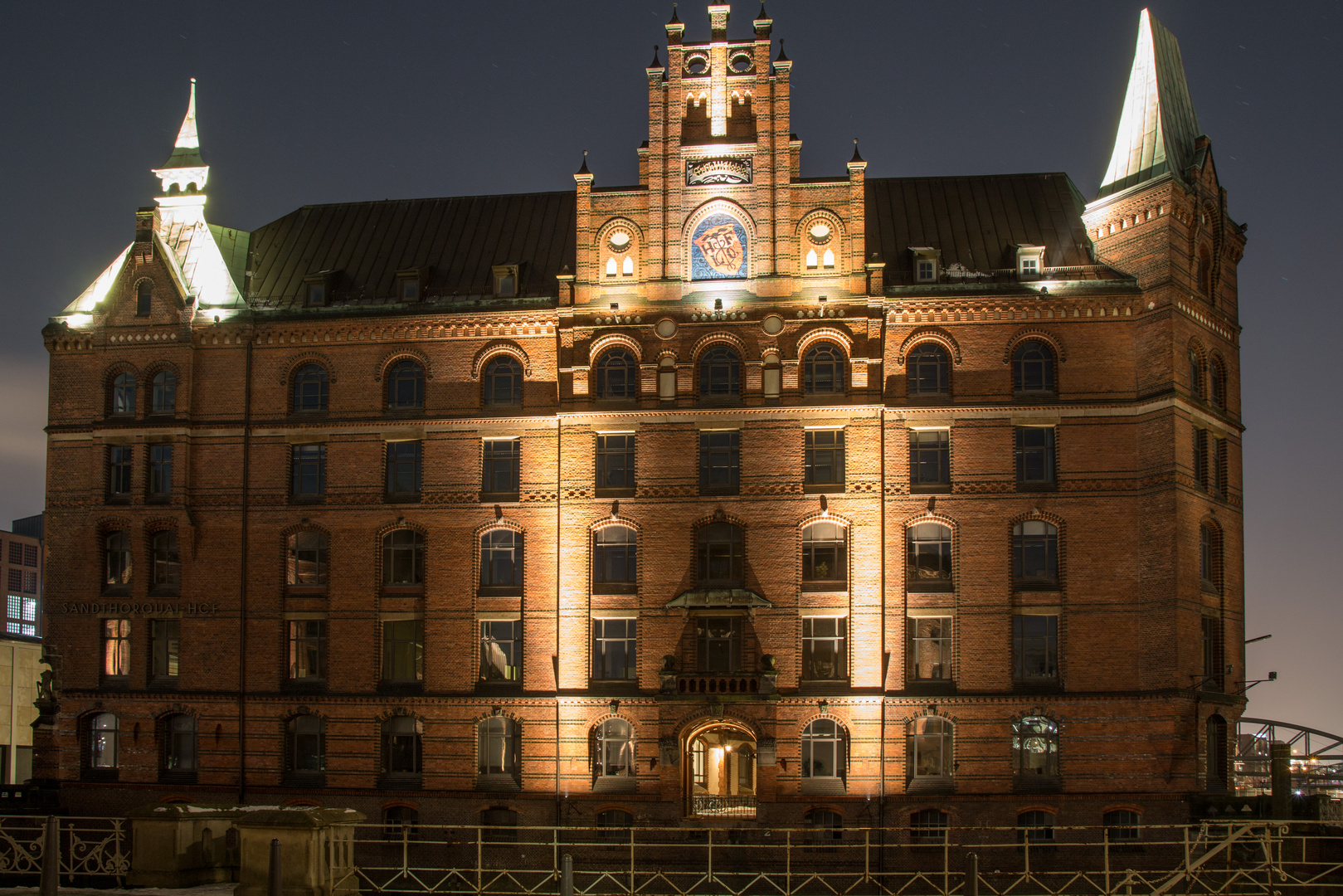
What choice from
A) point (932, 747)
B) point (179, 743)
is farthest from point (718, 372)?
point (179, 743)

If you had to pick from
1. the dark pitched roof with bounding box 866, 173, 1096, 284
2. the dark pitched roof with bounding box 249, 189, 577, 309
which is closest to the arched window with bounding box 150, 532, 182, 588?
the dark pitched roof with bounding box 249, 189, 577, 309

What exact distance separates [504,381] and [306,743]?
43.0ft

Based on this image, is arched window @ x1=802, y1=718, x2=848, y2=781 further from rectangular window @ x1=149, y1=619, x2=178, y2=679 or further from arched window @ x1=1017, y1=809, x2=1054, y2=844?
rectangular window @ x1=149, y1=619, x2=178, y2=679

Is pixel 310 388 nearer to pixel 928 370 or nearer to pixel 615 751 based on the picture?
pixel 615 751

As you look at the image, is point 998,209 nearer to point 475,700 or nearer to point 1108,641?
point 1108,641

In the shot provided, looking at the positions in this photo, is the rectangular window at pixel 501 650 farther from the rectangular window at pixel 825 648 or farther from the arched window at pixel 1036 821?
the arched window at pixel 1036 821

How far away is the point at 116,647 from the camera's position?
4669cm

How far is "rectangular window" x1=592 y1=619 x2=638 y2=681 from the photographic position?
43750mm

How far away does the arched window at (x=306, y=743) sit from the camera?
4512 centimetres

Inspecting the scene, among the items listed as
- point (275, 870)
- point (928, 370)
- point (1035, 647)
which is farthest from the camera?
point (928, 370)

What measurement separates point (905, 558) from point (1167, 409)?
893 centimetres

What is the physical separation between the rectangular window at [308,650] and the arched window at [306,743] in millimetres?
1413

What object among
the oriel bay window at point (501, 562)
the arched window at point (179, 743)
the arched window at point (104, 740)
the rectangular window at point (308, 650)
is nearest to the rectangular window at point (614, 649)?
the oriel bay window at point (501, 562)

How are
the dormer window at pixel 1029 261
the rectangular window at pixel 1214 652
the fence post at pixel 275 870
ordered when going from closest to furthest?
the fence post at pixel 275 870
the rectangular window at pixel 1214 652
the dormer window at pixel 1029 261
